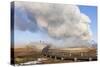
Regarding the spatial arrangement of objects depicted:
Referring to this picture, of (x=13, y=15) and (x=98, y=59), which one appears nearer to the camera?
(x=13, y=15)

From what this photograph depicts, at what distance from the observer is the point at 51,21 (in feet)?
7.17

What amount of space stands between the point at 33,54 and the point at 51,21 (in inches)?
14.3

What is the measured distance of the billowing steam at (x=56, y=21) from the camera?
2.08m

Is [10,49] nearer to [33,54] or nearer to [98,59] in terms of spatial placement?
[33,54]

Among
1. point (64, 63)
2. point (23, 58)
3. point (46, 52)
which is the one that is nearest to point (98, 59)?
point (64, 63)

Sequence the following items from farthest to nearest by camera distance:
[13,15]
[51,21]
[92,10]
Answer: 1. [92,10]
2. [51,21]
3. [13,15]

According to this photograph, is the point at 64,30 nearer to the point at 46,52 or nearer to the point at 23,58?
the point at 46,52

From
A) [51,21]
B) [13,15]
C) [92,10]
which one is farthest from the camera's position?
[92,10]

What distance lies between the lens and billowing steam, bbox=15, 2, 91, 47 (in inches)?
81.7

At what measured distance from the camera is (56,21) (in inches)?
86.8
